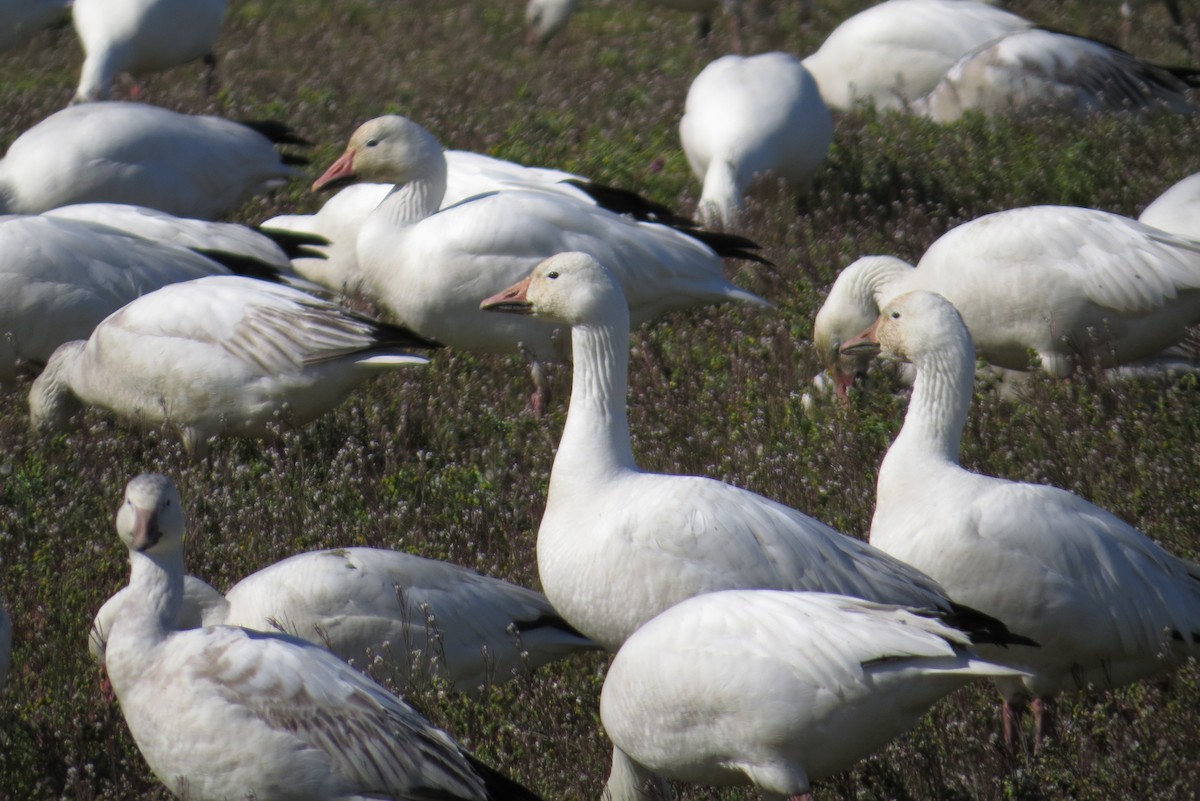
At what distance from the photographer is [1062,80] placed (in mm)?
10719

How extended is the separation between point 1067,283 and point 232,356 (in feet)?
11.2

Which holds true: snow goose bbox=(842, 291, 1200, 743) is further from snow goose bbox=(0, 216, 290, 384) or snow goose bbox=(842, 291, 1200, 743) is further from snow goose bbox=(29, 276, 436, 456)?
snow goose bbox=(0, 216, 290, 384)

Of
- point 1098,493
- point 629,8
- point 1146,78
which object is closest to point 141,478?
point 1098,493

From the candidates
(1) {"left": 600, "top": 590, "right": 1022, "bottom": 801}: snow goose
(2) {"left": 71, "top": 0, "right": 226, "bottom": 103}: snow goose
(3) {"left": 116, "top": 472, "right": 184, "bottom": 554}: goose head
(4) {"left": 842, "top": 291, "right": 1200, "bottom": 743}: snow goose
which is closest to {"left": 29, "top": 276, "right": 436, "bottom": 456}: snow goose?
(3) {"left": 116, "top": 472, "right": 184, "bottom": 554}: goose head

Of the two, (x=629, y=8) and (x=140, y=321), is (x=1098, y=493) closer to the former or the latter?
(x=140, y=321)

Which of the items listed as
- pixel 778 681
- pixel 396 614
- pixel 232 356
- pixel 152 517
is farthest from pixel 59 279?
pixel 778 681

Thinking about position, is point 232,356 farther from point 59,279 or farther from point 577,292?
point 577,292

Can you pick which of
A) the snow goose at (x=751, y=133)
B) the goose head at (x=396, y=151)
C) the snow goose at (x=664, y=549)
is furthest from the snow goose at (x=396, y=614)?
the snow goose at (x=751, y=133)

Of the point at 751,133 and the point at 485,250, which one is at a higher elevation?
the point at 485,250

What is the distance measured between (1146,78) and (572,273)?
685cm

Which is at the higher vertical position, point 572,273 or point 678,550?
point 572,273

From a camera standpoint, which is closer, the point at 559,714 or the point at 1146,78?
the point at 559,714

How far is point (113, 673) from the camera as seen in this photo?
430 cm

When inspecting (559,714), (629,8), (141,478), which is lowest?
(629,8)
